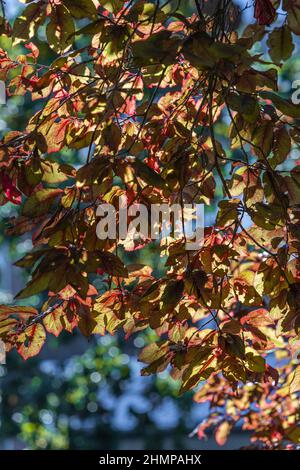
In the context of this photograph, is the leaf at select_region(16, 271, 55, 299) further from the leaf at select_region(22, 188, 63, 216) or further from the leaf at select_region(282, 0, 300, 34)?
the leaf at select_region(282, 0, 300, 34)

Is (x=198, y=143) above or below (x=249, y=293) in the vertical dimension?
above

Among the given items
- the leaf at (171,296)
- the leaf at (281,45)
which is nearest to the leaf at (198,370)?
the leaf at (171,296)

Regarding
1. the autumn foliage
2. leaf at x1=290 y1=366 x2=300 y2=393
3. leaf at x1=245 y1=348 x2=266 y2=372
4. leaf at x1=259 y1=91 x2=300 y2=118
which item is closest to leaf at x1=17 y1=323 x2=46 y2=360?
the autumn foliage

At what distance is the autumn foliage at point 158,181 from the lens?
46.5 inches

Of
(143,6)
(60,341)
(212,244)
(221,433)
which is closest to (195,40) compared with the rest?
(143,6)

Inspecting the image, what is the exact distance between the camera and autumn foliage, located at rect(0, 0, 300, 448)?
1.18m

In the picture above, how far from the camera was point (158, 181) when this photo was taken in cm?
113

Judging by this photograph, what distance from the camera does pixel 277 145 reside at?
1401 mm

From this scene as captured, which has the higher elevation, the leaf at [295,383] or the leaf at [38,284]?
the leaf at [38,284]

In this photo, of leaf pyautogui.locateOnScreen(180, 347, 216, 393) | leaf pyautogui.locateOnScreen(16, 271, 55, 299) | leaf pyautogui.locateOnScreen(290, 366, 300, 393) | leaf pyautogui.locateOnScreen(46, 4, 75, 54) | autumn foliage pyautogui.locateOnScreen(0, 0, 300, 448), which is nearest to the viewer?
leaf pyautogui.locateOnScreen(16, 271, 55, 299)

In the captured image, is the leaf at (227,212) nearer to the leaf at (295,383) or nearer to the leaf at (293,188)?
the leaf at (293,188)

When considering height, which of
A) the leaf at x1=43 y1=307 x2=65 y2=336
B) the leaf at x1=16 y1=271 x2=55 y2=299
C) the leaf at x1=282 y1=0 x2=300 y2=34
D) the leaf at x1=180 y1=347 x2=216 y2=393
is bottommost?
the leaf at x1=180 y1=347 x2=216 y2=393
